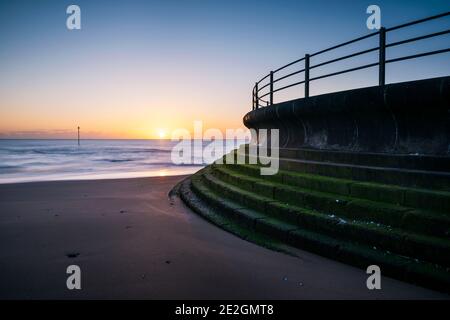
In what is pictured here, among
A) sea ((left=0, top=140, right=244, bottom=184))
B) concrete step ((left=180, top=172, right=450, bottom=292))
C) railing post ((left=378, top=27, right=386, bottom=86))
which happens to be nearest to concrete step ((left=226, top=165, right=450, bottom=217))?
concrete step ((left=180, top=172, right=450, bottom=292))

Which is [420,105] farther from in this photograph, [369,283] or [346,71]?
[369,283]

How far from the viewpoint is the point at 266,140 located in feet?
27.2

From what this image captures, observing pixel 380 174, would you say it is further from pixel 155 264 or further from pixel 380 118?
pixel 155 264

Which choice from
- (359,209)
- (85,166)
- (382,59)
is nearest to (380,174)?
(359,209)

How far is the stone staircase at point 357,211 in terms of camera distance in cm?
288

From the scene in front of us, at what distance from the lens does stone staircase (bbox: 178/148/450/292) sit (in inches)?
Answer: 113

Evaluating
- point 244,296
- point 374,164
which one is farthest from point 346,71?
point 244,296

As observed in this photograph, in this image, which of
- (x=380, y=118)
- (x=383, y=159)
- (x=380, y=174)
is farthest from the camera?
(x=380, y=118)

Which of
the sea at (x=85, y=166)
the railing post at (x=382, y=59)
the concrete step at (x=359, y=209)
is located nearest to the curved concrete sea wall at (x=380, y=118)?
the railing post at (x=382, y=59)

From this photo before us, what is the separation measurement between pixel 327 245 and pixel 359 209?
61 centimetres

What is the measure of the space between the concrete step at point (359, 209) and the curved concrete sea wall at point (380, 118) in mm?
1250

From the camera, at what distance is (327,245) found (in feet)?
11.4

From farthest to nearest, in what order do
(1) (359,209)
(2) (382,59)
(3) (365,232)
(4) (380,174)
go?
(2) (382,59)
(4) (380,174)
(1) (359,209)
(3) (365,232)

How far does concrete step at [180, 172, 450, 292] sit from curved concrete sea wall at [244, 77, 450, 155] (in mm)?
1802
